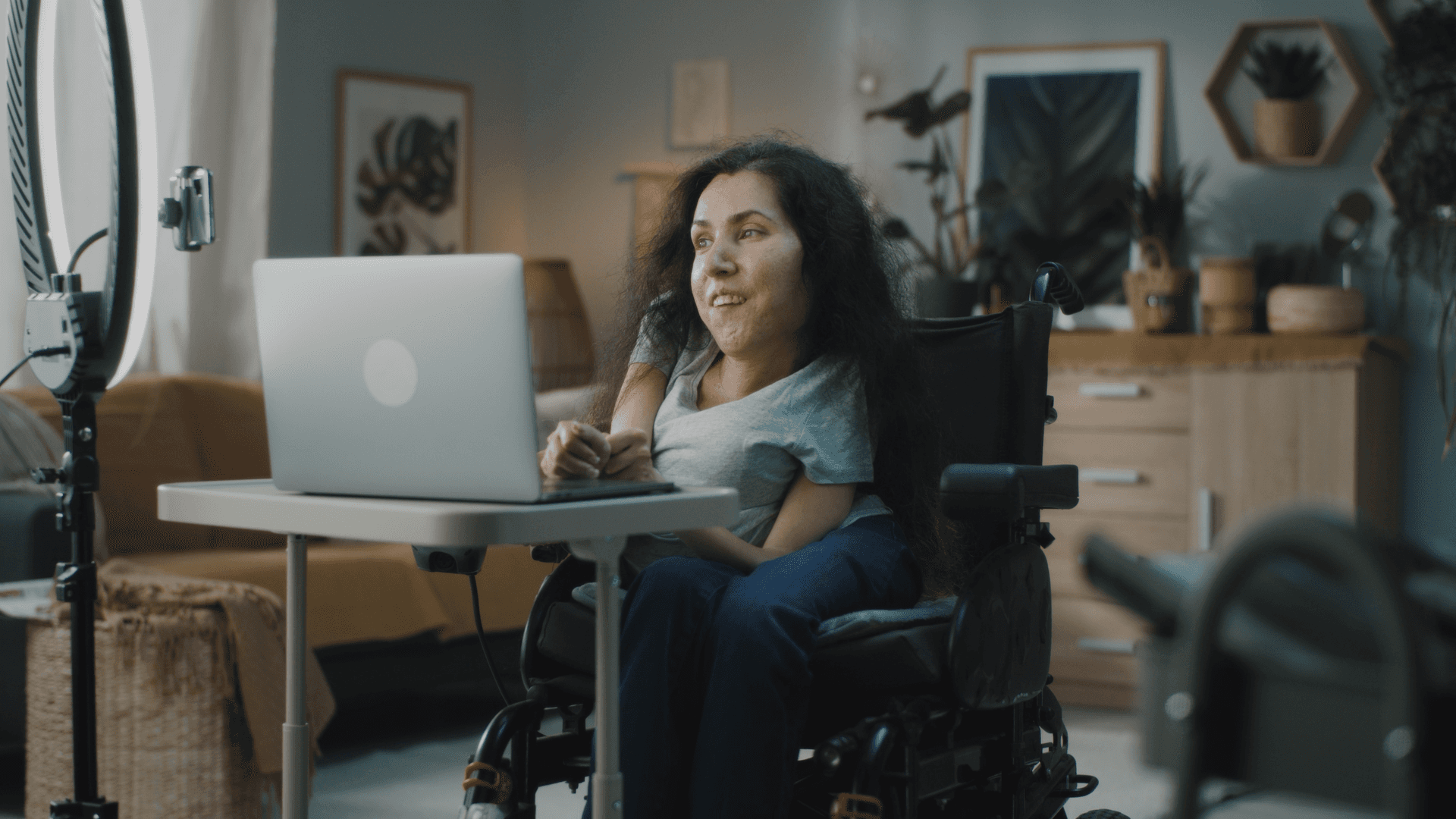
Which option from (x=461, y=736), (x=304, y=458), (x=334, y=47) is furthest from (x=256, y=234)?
(x=304, y=458)

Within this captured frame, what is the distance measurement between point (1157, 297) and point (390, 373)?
8.77 feet

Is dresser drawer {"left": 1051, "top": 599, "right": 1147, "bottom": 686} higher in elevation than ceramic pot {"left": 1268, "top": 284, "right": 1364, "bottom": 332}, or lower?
lower

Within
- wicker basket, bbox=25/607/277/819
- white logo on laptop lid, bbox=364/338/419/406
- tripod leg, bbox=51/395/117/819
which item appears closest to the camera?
white logo on laptop lid, bbox=364/338/419/406

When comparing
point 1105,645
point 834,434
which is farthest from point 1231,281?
point 834,434

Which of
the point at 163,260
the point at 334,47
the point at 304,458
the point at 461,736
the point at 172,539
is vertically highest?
the point at 334,47

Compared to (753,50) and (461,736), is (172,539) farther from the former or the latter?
(753,50)

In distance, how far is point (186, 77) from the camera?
3.41 metres

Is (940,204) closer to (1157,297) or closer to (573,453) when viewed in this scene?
(1157,297)

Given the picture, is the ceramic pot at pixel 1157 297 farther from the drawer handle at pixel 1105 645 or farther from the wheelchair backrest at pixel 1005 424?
the wheelchair backrest at pixel 1005 424

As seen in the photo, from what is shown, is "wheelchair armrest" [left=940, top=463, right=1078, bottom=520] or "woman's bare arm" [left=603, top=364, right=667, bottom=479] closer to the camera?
"wheelchair armrest" [left=940, top=463, right=1078, bottom=520]

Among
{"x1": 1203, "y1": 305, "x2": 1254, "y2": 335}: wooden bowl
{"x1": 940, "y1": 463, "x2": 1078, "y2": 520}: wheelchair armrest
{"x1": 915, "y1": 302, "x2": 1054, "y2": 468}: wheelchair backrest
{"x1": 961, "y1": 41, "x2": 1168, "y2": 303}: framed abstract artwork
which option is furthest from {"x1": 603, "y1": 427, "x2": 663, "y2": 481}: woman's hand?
{"x1": 961, "y1": 41, "x2": 1168, "y2": 303}: framed abstract artwork

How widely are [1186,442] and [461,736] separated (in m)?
1.82

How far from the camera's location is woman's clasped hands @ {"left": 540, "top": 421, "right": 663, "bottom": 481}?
1.38 meters

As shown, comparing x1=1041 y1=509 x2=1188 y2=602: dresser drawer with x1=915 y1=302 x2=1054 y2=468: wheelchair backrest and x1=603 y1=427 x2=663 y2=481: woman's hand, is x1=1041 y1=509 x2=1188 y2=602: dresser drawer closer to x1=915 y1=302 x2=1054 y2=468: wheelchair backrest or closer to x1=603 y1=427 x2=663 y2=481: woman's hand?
x1=915 y1=302 x2=1054 y2=468: wheelchair backrest
